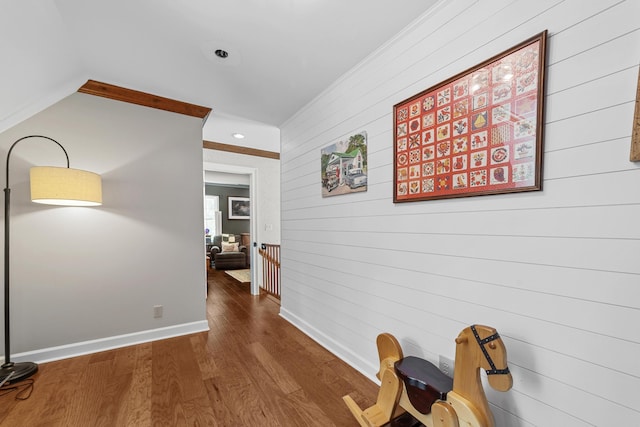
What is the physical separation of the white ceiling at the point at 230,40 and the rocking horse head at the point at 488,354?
5.94 feet

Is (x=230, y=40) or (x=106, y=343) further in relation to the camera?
(x=106, y=343)

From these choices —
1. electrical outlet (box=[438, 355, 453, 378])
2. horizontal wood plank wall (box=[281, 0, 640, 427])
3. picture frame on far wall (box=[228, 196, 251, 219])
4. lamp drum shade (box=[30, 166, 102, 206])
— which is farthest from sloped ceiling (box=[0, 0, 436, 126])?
picture frame on far wall (box=[228, 196, 251, 219])

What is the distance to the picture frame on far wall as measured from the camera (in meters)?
8.61

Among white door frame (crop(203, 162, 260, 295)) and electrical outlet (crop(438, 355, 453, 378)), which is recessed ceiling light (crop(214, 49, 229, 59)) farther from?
electrical outlet (crop(438, 355, 453, 378))

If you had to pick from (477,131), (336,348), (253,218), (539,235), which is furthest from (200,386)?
(253,218)

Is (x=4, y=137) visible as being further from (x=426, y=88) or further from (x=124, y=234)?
(x=426, y=88)

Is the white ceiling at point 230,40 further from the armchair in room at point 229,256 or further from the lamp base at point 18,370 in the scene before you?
the armchair in room at point 229,256

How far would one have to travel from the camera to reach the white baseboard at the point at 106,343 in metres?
2.11

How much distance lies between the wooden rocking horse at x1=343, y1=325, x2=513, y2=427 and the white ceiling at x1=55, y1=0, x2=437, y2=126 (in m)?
1.87

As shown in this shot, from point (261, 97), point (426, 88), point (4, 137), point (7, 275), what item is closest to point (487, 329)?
point (426, 88)

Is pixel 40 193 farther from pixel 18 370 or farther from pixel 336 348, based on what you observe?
pixel 336 348

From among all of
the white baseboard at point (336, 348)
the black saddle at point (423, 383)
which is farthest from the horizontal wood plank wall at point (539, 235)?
the black saddle at point (423, 383)

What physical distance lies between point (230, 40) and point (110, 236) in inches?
83.4

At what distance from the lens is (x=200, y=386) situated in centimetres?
182
